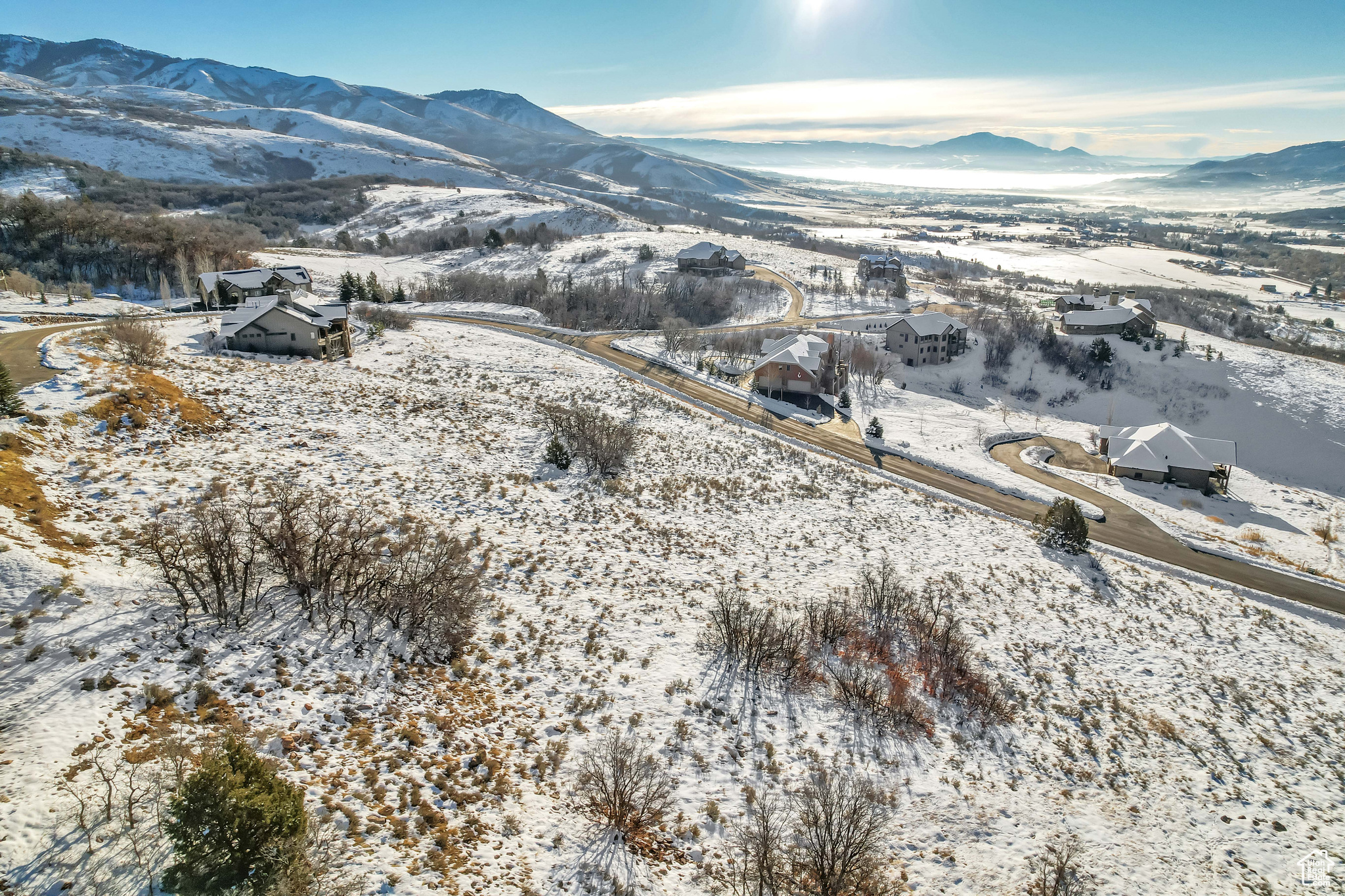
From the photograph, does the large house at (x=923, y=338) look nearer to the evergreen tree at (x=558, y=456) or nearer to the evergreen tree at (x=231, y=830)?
the evergreen tree at (x=558, y=456)

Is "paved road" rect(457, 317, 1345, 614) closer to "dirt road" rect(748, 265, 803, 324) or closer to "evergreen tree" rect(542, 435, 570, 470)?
"evergreen tree" rect(542, 435, 570, 470)

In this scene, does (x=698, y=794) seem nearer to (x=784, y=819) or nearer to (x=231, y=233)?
(x=784, y=819)

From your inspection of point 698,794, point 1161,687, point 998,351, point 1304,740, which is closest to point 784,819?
point 698,794

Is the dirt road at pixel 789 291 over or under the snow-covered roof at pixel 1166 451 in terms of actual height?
over

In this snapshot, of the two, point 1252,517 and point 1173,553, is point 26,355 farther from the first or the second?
point 1252,517

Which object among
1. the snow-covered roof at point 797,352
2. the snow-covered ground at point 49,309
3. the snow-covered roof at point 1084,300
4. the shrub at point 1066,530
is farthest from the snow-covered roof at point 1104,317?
the snow-covered ground at point 49,309
